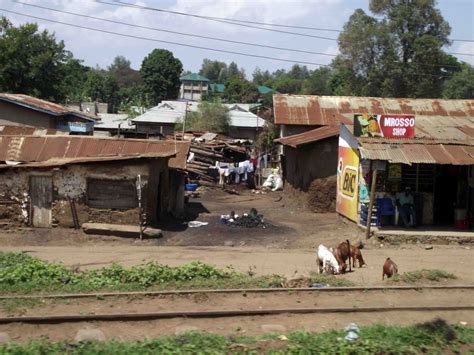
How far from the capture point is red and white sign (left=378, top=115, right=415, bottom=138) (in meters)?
19.7

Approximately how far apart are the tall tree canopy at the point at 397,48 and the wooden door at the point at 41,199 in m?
34.2

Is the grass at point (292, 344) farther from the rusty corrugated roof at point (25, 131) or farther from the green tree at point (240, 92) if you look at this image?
the green tree at point (240, 92)

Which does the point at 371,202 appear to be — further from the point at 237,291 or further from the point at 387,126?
the point at 237,291

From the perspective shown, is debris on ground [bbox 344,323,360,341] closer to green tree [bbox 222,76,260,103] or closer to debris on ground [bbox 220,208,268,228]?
debris on ground [bbox 220,208,268,228]

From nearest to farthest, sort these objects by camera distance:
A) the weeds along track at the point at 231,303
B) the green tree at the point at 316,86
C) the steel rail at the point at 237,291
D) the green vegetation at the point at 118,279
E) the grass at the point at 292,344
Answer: the grass at the point at 292,344, the weeds along track at the point at 231,303, the steel rail at the point at 237,291, the green vegetation at the point at 118,279, the green tree at the point at 316,86

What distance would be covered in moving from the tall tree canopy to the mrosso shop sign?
28.7 m

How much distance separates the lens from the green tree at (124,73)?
148 m

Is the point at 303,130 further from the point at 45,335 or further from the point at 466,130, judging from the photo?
the point at 45,335

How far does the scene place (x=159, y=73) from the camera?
3996 inches

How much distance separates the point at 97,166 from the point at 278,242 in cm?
643

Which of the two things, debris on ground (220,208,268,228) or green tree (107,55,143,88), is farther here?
green tree (107,55,143,88)

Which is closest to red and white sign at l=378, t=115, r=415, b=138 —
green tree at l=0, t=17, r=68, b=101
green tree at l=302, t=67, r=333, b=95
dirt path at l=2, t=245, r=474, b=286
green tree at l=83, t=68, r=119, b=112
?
dirt path at l=2, t=245, r=474, b=286

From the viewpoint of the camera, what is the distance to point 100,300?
10211mm

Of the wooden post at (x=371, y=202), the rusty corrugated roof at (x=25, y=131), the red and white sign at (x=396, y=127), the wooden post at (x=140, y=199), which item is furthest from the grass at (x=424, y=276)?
the rusty corrugated roof at (x=25, y=131)
